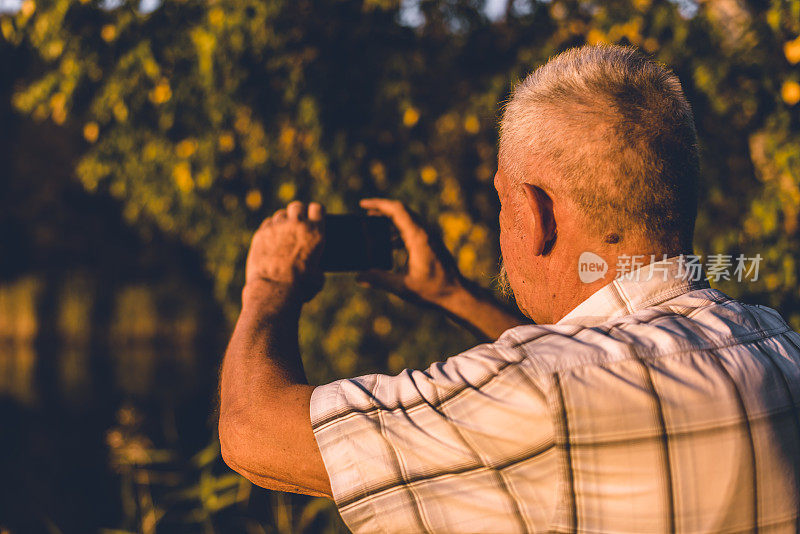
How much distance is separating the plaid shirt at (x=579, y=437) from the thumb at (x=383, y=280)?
71 centimetres

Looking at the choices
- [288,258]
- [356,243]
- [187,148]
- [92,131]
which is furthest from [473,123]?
[288,258]

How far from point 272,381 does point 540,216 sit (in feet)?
1.54

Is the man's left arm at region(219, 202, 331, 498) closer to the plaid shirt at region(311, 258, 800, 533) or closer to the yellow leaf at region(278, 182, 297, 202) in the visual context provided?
the plaid shirt at region(311, 258, 800, 533)

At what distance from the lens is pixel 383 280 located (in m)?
1.69

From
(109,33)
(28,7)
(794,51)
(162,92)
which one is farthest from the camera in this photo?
(162,92)

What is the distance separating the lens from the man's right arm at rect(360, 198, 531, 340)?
1.69m

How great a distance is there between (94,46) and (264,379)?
2.35 metres

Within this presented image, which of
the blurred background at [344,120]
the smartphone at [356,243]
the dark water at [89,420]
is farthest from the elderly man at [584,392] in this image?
the blurred background at [344,120]

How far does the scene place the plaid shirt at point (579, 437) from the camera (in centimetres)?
89

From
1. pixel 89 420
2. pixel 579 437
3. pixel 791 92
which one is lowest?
pixel 89 420

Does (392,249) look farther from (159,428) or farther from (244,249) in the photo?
(159,428)

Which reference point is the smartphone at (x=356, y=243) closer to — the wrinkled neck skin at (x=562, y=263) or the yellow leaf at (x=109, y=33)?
the wrinkled neck skin at (x=562, y=263)

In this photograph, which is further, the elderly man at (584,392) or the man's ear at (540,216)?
the man's ear at (540,216)

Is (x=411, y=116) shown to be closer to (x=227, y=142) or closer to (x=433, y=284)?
(x=227, y=142)
